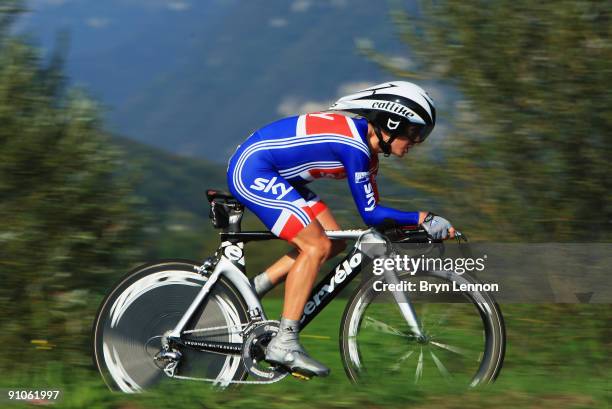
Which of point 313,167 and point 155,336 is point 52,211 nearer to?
point 155,336

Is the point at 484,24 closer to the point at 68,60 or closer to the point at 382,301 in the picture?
the point at 382,301

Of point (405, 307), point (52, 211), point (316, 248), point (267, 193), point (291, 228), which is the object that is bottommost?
point (52, 211)

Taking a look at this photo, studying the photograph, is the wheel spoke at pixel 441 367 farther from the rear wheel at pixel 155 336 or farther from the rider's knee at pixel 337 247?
the rear wheel at pixel 155 336

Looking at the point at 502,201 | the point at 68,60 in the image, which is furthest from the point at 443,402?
the point at 68,60

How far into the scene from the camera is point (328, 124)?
5.64 metres

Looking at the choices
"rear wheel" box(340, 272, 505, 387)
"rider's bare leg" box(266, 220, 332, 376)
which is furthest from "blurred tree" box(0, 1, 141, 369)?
"rear wheel" box(340, 272, 505, 387)

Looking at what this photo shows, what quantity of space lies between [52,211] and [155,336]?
214 cm

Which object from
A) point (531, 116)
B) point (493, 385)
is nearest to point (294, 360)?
point (493, 385)

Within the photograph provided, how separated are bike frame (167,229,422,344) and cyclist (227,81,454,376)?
157 millimetres

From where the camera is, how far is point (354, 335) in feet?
19.1

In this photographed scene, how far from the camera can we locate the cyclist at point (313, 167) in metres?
5.57

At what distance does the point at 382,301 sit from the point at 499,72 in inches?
107

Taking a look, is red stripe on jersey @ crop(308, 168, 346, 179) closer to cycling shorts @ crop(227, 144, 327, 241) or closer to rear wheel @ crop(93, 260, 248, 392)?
cycling shorts @ crop(227, 144, 327, 241)

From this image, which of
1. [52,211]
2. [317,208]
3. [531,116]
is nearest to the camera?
[317,208]
